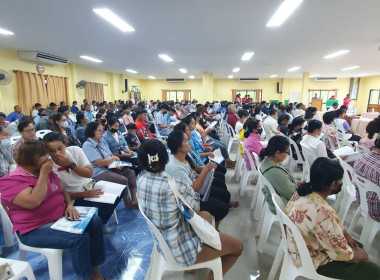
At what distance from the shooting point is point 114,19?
3668 millimetres

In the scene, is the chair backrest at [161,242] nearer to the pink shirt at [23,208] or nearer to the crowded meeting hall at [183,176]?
the crowded meeting hall at [183,176]

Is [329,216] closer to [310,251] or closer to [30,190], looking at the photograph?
[310,251]

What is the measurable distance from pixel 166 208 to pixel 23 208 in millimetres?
997

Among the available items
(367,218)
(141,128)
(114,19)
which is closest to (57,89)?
(114,19)

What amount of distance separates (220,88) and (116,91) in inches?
301

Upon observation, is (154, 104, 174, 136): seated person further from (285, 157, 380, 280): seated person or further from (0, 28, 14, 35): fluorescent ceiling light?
Answer: (285, 157, 380, 280): seated person

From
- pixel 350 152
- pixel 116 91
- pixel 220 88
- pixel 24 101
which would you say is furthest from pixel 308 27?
pixel 220 88

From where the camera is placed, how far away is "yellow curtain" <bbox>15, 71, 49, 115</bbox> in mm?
6523

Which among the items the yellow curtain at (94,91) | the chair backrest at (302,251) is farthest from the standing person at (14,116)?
the chair backrest at (302,251)

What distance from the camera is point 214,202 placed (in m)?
1.95

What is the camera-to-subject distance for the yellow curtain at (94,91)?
32.1ft

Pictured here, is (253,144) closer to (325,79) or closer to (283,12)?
(283,12)

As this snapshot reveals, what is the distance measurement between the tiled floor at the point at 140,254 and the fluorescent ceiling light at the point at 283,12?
114 inches

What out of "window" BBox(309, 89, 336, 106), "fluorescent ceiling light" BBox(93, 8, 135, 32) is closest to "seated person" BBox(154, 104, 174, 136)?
"fluorescent ceiling light" BBox(93, 8, 135, 32)
